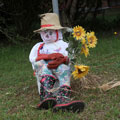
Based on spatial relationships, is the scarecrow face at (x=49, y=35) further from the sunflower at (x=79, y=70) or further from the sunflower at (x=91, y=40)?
the sunflower at (x=79, y=70)

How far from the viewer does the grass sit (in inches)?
108

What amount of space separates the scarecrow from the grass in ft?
0.41

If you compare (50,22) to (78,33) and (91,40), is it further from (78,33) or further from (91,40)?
(91,40)

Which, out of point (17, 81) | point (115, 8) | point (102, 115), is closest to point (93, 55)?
point (17, 81)

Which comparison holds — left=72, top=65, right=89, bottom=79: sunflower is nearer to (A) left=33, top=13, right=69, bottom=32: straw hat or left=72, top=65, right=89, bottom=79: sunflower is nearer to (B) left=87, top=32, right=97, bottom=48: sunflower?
(B) left=87, top=32, right=97, bottom=48: sunflower

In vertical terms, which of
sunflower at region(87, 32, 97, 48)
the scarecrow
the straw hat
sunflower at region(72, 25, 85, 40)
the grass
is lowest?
the grass

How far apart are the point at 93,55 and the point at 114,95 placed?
323 cm

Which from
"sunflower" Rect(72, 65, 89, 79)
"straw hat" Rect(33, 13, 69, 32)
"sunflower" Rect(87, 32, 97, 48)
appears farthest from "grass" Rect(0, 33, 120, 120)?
"straw hat" Rect(33, 13, 69, 32)

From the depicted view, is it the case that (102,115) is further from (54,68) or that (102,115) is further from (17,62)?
(17,62)

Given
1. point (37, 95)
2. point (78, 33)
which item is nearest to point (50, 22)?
point (78, 33)

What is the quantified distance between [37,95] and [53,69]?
0.67 m

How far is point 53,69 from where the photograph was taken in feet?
10.5

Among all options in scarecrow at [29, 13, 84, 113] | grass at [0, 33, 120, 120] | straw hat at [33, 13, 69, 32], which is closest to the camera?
grass at [0, 33, 120, 120]

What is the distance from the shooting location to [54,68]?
10.5 feet
